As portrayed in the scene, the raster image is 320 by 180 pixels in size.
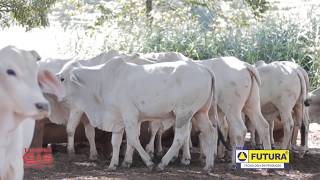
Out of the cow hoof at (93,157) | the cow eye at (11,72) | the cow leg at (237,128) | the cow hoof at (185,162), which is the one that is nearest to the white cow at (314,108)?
the cow leg at (237,128)

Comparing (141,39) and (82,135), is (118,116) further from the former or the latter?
(141,39)

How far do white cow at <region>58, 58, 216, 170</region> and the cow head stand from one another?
3.58 metres

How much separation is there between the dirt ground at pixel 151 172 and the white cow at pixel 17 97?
277 centimetres

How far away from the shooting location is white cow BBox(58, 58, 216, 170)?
759 centimetres

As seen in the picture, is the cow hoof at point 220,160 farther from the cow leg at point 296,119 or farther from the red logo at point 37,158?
the red logo at point 37,158

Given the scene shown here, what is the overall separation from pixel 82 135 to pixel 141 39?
16.9 ft

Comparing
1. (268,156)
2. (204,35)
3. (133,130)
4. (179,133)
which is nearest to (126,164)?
(133,130)

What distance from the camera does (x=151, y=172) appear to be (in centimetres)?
755

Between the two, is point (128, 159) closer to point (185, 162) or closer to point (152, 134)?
point (185, 162)

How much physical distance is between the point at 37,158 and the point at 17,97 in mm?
4456

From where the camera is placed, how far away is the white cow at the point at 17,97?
12.8ft

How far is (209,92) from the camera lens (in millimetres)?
7629

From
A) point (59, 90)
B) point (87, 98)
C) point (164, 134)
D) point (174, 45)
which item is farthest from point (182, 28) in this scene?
point (59, 90)

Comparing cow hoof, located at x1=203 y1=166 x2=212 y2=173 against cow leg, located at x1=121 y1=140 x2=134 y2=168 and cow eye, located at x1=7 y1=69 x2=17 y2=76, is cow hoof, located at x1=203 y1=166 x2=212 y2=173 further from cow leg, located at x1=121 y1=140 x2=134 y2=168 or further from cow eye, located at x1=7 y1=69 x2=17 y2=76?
cow eye, located at x1=7 y1=69 x2=17 y2=76
